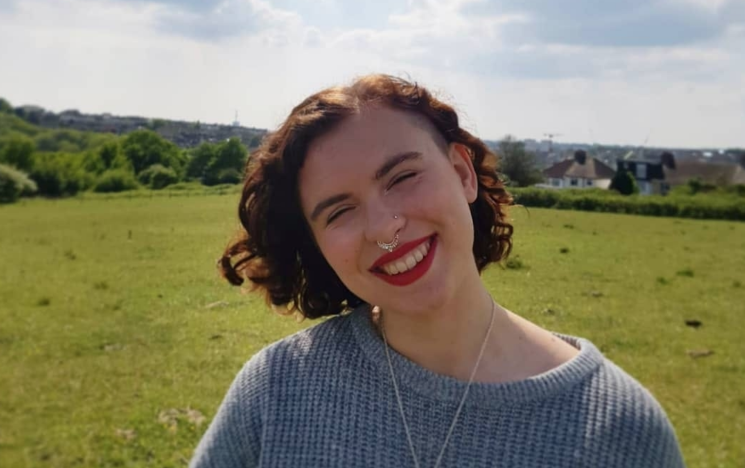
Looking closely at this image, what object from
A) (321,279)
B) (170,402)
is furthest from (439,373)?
(170,402)

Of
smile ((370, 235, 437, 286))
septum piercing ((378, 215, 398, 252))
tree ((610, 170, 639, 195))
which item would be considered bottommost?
tree ((610, 170, 639, 195))

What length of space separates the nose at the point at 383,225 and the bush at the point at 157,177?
1623 centimetres

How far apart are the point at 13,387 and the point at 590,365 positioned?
675 centimetres

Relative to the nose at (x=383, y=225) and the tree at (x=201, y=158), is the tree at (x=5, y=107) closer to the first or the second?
the tree at (x=201, y=158)

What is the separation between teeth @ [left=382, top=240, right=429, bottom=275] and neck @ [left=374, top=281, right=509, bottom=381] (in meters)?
0.14

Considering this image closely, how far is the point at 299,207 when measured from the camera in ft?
6.23

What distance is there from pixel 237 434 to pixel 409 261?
60cm

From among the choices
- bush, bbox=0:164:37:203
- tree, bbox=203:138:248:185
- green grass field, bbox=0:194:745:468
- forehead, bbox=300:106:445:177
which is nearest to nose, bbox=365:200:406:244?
forehead, bbox=300:106:445:177

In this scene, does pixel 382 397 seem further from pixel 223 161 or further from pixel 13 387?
pixel 13 387

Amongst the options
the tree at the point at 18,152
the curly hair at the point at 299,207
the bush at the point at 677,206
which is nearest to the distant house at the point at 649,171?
the bush at the point at 677,206

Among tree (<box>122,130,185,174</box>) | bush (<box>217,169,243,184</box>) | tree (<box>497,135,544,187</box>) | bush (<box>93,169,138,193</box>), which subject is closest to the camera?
bush (<box>217,169,243,184</box>)

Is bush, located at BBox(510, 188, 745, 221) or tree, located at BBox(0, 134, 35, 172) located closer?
bush, located at BBox(510, 188, 745, 221)

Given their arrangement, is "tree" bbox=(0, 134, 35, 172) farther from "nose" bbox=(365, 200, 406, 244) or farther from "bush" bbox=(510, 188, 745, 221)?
"nose" bbox=(365, 200, 406, 244)

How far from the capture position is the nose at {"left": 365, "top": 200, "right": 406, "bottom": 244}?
1.64m
